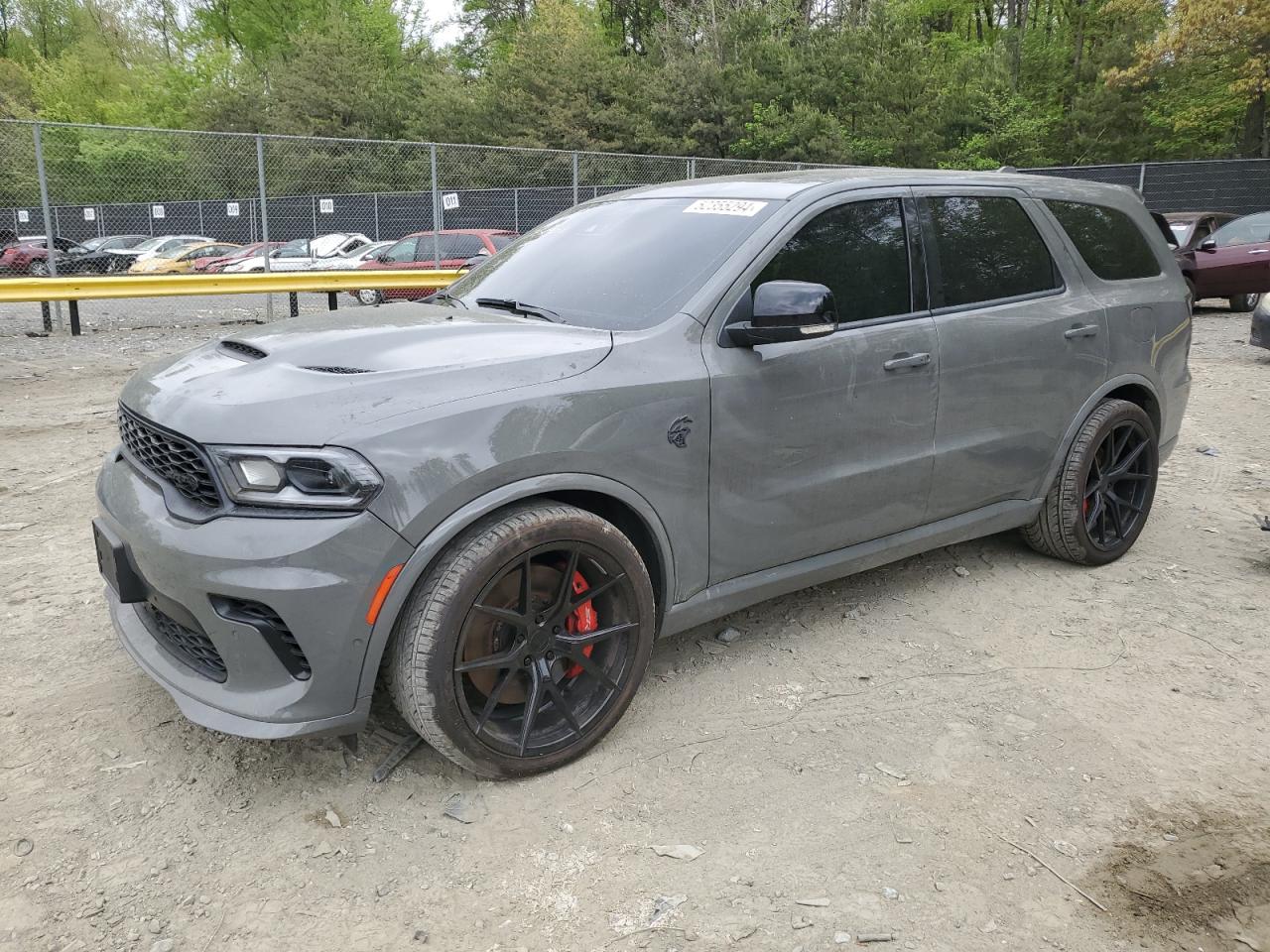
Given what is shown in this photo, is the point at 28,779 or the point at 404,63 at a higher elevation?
the point at 404,63

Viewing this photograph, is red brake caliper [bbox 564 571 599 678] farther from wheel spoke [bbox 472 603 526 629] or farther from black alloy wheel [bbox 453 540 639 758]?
wheel spoke [bbox 472 603 526 629]

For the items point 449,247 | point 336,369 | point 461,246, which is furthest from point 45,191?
point 336,369

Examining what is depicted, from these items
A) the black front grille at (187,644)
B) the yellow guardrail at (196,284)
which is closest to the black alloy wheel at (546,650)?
the black front grille at (187,644)

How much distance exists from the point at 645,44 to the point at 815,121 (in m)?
9.57

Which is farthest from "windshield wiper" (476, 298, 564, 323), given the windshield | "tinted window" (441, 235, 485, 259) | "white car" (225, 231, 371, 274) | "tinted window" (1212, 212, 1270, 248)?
"white car" (225, 231, 371, 274)

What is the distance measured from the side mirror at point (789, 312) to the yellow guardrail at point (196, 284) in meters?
8.75

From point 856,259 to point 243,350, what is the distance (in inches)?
84.3

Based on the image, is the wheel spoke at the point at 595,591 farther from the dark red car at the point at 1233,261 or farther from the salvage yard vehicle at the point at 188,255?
the salvage yard vehicle at the point at 188,255

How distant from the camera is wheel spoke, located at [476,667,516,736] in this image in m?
2.74

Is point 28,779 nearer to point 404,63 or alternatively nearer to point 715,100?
point 715,100

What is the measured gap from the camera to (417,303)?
12.7 ft

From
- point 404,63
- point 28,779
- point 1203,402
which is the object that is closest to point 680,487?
point 28,779

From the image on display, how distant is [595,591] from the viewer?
2.88 metres

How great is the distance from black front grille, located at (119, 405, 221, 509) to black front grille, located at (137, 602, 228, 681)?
37 centimetres
